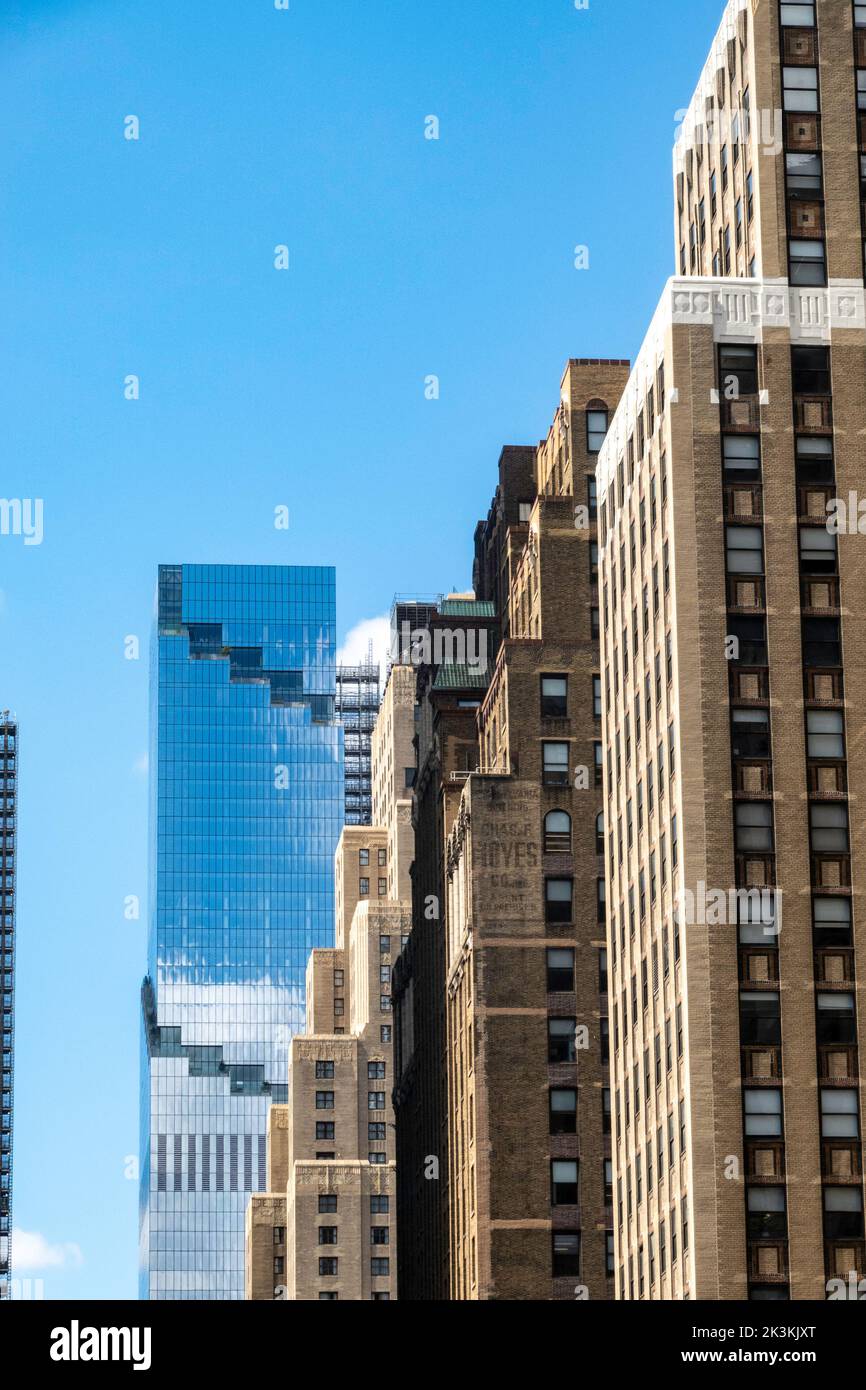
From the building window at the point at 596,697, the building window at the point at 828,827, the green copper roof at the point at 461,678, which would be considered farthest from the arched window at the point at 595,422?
the building window at the point at 828,827

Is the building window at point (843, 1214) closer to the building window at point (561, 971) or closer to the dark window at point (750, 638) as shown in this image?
the dark window at point (750, 638)

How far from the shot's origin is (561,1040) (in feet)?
409

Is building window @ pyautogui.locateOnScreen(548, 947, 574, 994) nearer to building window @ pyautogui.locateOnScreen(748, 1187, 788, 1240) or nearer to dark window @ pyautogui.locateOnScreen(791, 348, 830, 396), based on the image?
dark window @ pyautogui.locateOnScreen(791, 348, 830, 396)

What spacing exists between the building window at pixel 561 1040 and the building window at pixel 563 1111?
1.75 m

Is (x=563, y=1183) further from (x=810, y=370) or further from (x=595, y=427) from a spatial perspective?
(x=810, y=370)

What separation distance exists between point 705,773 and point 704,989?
7.94 m

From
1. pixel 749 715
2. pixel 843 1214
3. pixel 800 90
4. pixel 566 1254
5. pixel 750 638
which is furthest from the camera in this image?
pixel 566 1254

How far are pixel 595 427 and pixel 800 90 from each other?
32570 millimetres

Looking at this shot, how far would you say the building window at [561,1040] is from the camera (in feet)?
408

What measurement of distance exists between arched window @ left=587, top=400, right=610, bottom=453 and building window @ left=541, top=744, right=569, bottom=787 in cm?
1589

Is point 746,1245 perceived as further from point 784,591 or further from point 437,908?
point 437,908

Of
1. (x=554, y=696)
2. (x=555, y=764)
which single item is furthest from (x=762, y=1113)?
(x=554, y=696)
